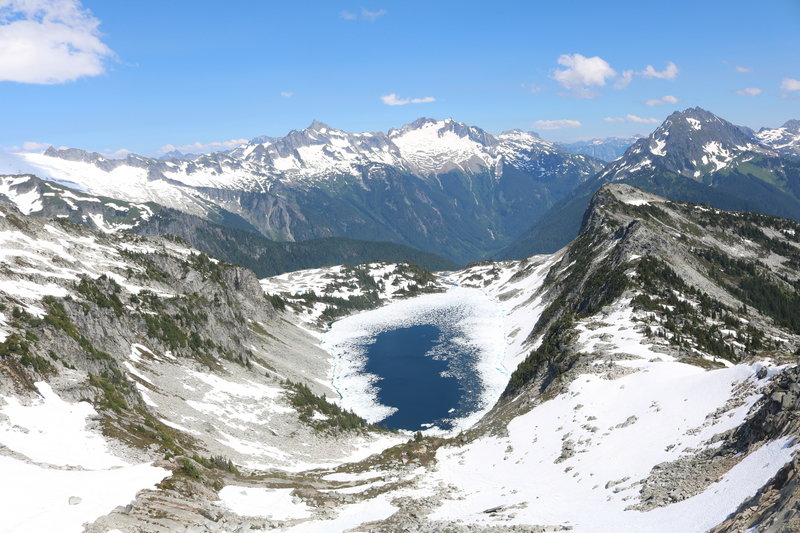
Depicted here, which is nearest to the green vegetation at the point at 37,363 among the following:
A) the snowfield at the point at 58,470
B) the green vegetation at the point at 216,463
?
the snowfield at the point at 58,470

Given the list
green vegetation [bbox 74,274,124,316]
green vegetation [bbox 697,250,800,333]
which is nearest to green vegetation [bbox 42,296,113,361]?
green vegetation [bbox 74,274,124,316]

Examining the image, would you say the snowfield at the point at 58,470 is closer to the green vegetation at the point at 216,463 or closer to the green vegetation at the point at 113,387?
the green vegetation at the point at 113,387

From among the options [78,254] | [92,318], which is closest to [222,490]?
[92,318]

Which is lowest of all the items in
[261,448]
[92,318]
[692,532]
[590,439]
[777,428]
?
[261,448]

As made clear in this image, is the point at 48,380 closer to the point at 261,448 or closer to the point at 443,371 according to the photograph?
the point at 261,448

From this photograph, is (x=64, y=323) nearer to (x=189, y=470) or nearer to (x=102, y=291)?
(x=102, y=291)

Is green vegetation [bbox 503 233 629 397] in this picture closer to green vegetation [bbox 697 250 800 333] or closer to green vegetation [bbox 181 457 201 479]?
green vegetation [bbox 697 250 800 333]
